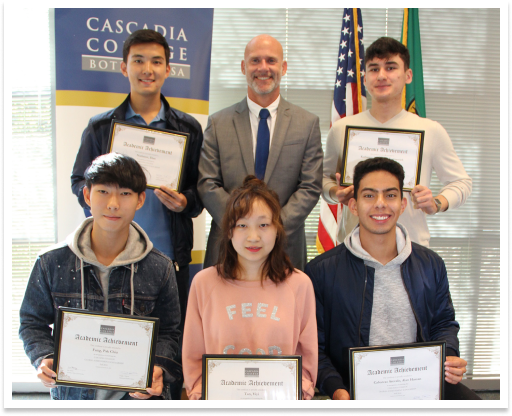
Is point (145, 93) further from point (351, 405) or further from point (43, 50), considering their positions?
point (351, 405)

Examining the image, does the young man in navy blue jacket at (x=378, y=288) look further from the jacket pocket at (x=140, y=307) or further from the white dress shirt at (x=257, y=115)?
the jacket pocket at (x=140, y=307)

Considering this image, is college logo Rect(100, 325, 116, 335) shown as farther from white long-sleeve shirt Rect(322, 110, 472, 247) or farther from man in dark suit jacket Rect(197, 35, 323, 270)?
white long-sleeve shirt Rect(322, 110, 472, 247)

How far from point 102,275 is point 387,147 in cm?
200

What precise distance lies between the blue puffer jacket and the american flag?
5.24ft

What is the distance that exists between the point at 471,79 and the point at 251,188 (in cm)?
347

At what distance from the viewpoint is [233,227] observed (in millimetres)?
2320

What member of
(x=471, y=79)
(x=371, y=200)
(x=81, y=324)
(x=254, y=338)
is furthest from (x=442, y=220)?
(x=81, y=324)

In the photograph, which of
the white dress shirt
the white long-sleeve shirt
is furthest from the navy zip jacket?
the white long-sleeve shirt

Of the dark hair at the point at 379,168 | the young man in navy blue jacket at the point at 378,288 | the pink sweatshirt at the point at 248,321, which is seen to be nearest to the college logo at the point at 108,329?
the pink sweatshirt at the point at 248,321

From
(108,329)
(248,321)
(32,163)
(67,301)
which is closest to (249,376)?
(248,321)

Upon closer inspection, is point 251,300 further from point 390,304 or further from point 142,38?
point 142,38

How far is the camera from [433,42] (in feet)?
14.7

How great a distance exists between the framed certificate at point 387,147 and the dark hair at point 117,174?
140 centimetres

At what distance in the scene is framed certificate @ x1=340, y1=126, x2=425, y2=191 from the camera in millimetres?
2875
